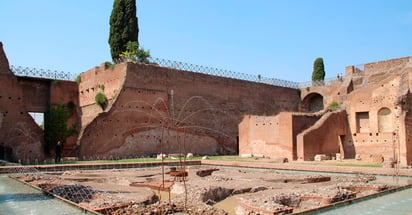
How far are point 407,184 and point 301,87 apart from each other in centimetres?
2476

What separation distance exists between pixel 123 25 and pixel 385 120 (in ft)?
59.7

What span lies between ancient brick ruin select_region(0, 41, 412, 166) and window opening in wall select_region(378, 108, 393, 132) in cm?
5

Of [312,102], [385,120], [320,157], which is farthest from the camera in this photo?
[312,102]

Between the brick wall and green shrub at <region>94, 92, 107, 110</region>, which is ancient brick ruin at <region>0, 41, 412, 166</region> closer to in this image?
the brick wall

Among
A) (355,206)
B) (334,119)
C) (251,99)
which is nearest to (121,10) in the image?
(251,99)

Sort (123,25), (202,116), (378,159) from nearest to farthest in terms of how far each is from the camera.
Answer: (378,159) < (202,116) < (123,25)

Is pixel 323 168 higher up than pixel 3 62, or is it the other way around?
pixel 3 62

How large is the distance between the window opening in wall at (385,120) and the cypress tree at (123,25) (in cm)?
1705

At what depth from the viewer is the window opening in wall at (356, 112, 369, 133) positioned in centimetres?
2162

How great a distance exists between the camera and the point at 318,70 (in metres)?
37.8

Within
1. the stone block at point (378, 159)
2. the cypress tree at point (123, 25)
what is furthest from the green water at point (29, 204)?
the cypress tree at point (123, 25)

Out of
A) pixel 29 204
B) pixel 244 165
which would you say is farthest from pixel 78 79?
pixel 29 204

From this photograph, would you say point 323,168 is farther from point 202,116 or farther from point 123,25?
point 123,25

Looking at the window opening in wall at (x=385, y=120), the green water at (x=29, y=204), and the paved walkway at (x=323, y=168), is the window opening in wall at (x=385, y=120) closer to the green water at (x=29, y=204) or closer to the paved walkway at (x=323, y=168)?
the paved walkway at (x=323, y=168)
